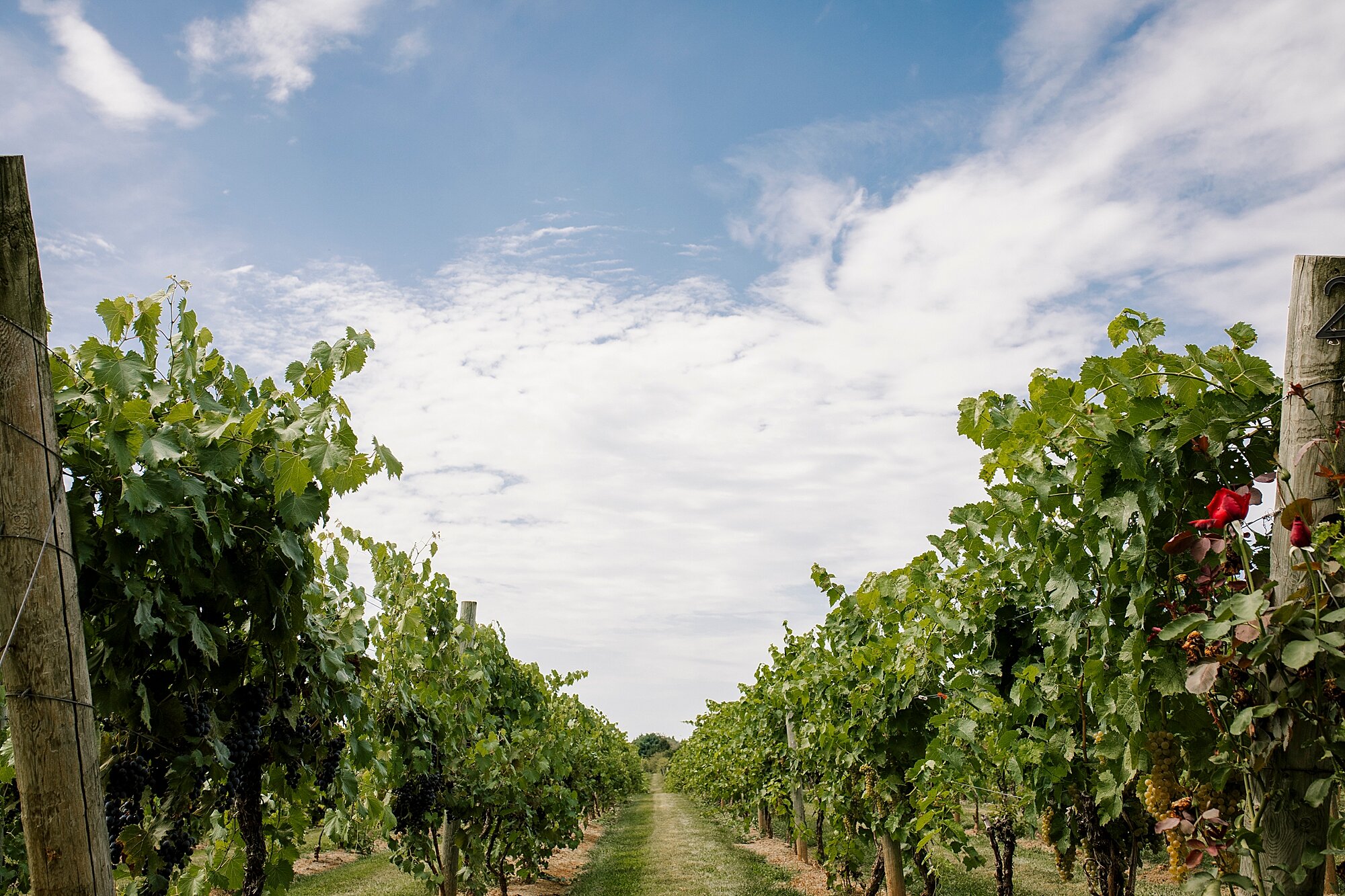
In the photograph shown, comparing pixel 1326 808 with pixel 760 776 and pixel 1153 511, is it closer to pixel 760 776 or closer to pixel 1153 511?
pixel 1153 511

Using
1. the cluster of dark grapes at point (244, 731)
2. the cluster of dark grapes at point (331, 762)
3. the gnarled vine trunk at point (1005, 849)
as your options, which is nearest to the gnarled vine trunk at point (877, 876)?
the gnarled vine trunk at point (1005, 849)

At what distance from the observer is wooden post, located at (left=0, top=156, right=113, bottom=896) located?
2.12 meters

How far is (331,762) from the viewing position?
14.6 ft

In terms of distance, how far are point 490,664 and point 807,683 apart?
12.5 feet

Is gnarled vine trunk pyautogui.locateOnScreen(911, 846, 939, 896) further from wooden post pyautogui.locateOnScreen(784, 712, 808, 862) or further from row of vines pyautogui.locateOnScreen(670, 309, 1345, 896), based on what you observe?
wooden post pyautogui.locateOnScreen(784, 712, 808, 862)

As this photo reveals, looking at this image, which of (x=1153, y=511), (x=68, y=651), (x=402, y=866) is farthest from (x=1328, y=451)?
(x=402, y=866)

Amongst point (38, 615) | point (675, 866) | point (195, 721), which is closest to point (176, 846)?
point (195, 721)

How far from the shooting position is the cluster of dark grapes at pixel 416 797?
754 centimetres

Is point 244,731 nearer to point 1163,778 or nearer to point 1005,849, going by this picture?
point 1163,778

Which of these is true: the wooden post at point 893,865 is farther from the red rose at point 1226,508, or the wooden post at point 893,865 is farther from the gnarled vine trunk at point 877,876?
the red rose at point 1226,508

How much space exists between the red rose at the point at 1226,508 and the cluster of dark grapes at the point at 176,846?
3.79 meters

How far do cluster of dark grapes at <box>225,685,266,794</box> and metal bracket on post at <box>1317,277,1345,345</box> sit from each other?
4018 millimetres

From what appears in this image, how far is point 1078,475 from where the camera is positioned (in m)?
2.98

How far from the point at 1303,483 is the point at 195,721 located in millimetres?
3830
